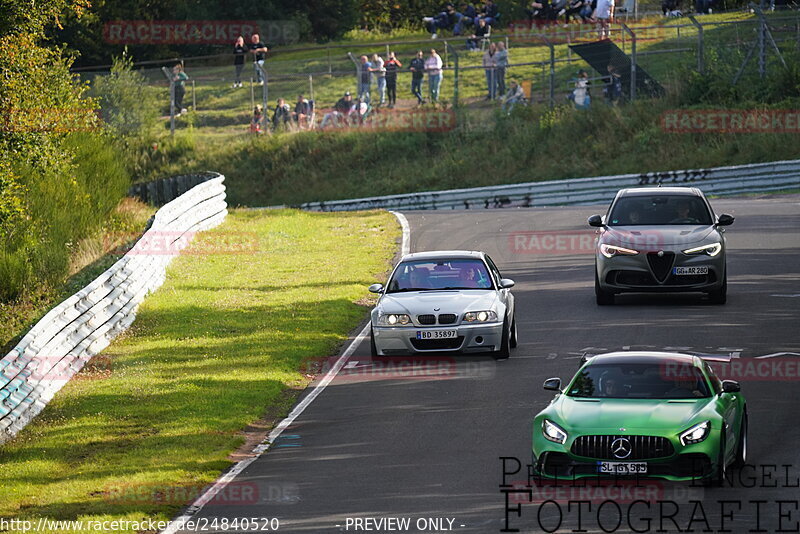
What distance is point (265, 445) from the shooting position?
13.7 metres

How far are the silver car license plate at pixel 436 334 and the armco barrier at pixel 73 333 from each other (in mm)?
4950

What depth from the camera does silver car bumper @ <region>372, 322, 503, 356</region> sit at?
55.9ft

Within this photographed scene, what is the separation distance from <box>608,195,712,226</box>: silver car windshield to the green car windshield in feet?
31.1

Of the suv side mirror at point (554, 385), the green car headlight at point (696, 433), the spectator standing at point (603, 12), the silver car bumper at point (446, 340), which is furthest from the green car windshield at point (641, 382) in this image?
the spectator standing at point (603, 12)

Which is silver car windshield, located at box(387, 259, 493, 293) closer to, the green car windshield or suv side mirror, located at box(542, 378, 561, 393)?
suv side mirror, located at box(542, 378, 561, 393)

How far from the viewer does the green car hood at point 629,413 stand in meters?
10.8

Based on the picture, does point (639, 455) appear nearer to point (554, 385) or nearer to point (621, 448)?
point (621, 448)

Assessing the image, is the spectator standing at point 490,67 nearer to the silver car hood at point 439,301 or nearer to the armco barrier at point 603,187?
the armco barrier at point 603,187

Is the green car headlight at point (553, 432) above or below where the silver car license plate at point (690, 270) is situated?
above

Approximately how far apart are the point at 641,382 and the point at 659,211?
9.89 m

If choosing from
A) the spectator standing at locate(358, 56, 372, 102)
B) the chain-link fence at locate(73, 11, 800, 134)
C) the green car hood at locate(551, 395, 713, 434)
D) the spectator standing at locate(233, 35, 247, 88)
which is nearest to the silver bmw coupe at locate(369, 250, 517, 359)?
the green car hood at locate(551, 395, 713, 434)

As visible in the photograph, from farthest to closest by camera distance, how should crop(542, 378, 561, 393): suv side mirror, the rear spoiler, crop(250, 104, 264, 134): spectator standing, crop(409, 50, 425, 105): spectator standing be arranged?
crop(250, 104, 264, 134): spectator standing
crop(409, 50, 425, 105): spectator standing
the rear spoiler
crop(542, 378, 561, 393): suv side mirror

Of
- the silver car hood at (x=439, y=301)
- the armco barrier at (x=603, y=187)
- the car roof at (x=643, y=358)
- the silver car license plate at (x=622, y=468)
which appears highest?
the car roof at (x=643, y=358)
